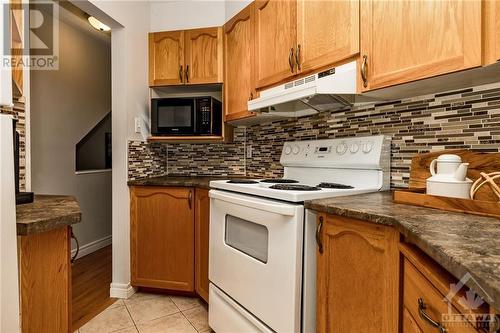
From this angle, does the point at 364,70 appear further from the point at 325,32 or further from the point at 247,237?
the point at 247,237

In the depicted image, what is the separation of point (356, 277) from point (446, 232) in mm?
382

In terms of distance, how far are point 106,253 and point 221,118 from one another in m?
2.09

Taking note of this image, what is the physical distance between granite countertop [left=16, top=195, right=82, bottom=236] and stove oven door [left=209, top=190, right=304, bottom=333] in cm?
70

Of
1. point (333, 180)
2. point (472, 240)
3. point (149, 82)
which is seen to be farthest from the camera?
point (149, 82)

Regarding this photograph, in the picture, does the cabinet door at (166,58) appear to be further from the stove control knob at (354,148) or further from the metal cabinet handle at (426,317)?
the metal cabinet handle at (426,317)

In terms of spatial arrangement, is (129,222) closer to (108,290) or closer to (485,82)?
(108,290)

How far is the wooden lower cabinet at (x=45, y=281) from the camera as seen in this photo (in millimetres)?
904

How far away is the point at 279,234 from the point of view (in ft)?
4.05

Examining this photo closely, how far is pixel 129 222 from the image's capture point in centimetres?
230

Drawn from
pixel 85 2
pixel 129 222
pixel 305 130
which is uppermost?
pixel 85 2

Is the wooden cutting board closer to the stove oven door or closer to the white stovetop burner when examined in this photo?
the white stovetop burner

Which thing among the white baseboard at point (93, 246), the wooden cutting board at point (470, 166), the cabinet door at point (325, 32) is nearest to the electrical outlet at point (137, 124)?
the cabinet door at point (325, 32)

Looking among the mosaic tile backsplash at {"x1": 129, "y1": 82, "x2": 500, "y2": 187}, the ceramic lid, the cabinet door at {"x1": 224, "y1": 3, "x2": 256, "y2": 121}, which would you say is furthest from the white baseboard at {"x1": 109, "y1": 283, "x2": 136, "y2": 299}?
the ceramic lid

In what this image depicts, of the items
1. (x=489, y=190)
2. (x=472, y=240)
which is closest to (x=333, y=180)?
(x=489, y=190)
